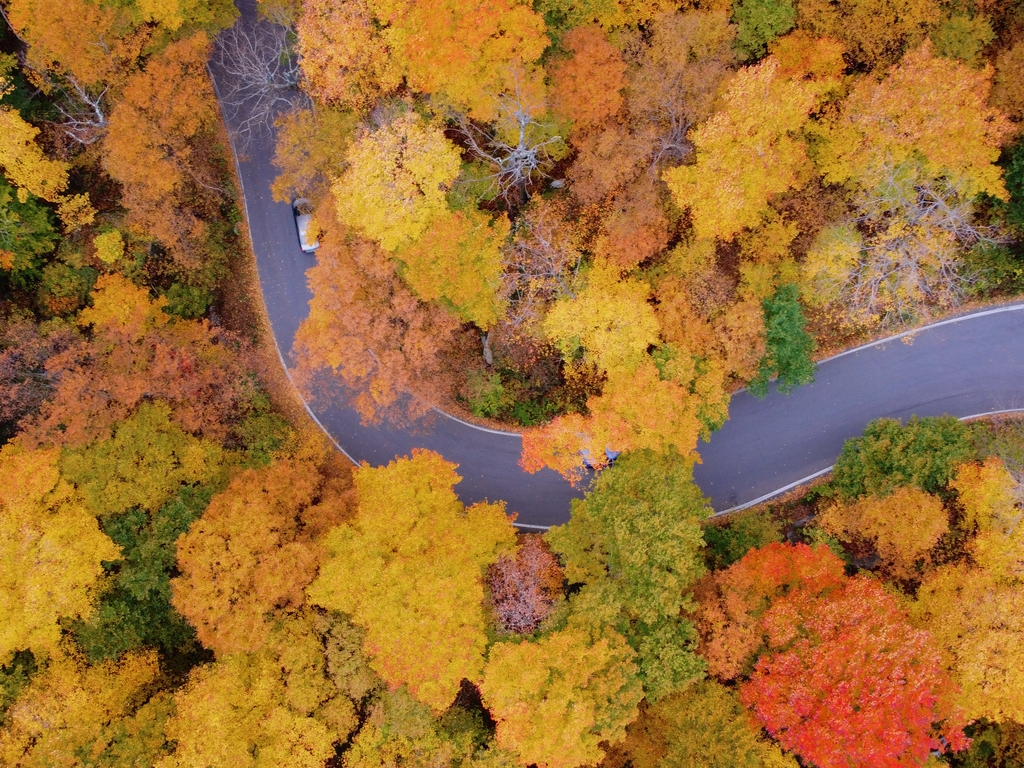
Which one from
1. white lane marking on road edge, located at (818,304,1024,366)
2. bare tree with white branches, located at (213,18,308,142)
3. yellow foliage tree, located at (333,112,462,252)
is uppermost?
bare tree with white branches, located at (213,18,308,142)

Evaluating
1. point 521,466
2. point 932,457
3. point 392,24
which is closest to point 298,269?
point 392,24

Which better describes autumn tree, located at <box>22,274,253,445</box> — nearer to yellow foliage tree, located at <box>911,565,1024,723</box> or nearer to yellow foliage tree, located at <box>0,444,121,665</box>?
yellow foliage tree, located at <box>0,444,121,665</box>

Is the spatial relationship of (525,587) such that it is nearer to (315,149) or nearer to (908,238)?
(315,149)

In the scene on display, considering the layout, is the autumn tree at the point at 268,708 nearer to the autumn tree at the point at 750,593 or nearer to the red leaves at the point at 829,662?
the autumn tree at the point at 750,593

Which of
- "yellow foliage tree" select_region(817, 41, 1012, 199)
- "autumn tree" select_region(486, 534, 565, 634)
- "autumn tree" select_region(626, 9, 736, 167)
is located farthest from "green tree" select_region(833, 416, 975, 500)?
"autumn tree" select_region(626, 9, 736, 167)

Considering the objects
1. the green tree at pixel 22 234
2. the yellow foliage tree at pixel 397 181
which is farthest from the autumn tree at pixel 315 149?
the green tree at pixel 22 234
